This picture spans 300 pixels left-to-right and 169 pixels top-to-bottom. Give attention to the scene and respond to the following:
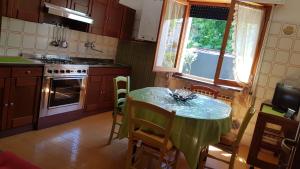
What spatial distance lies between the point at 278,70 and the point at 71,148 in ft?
10.1

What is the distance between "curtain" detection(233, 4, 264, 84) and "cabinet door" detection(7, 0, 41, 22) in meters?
2.78

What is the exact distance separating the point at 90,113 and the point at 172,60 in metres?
1.67

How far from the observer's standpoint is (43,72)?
313cm

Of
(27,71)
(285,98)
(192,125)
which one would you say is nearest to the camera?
(192,125)

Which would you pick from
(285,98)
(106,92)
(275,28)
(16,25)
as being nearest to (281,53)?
(275,28)

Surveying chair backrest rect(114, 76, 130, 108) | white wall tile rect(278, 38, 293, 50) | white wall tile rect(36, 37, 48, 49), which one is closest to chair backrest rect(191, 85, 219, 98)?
chair backrest rect(114, 76, 130, 108)

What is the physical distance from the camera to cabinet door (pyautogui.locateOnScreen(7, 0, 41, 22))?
280 cm

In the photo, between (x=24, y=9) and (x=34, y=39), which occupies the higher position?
(x=24, y=9)

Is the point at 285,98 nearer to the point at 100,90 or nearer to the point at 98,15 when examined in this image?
the point at 100,90

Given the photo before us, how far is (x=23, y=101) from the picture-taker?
299cm

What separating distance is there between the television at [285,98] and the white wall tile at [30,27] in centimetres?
340

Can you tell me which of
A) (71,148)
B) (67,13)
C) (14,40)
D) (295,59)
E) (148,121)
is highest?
(67,13)

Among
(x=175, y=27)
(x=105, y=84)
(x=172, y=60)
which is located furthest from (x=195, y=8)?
(x=105, y=84)

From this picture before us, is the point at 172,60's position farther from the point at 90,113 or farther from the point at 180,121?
the point at 180,121
